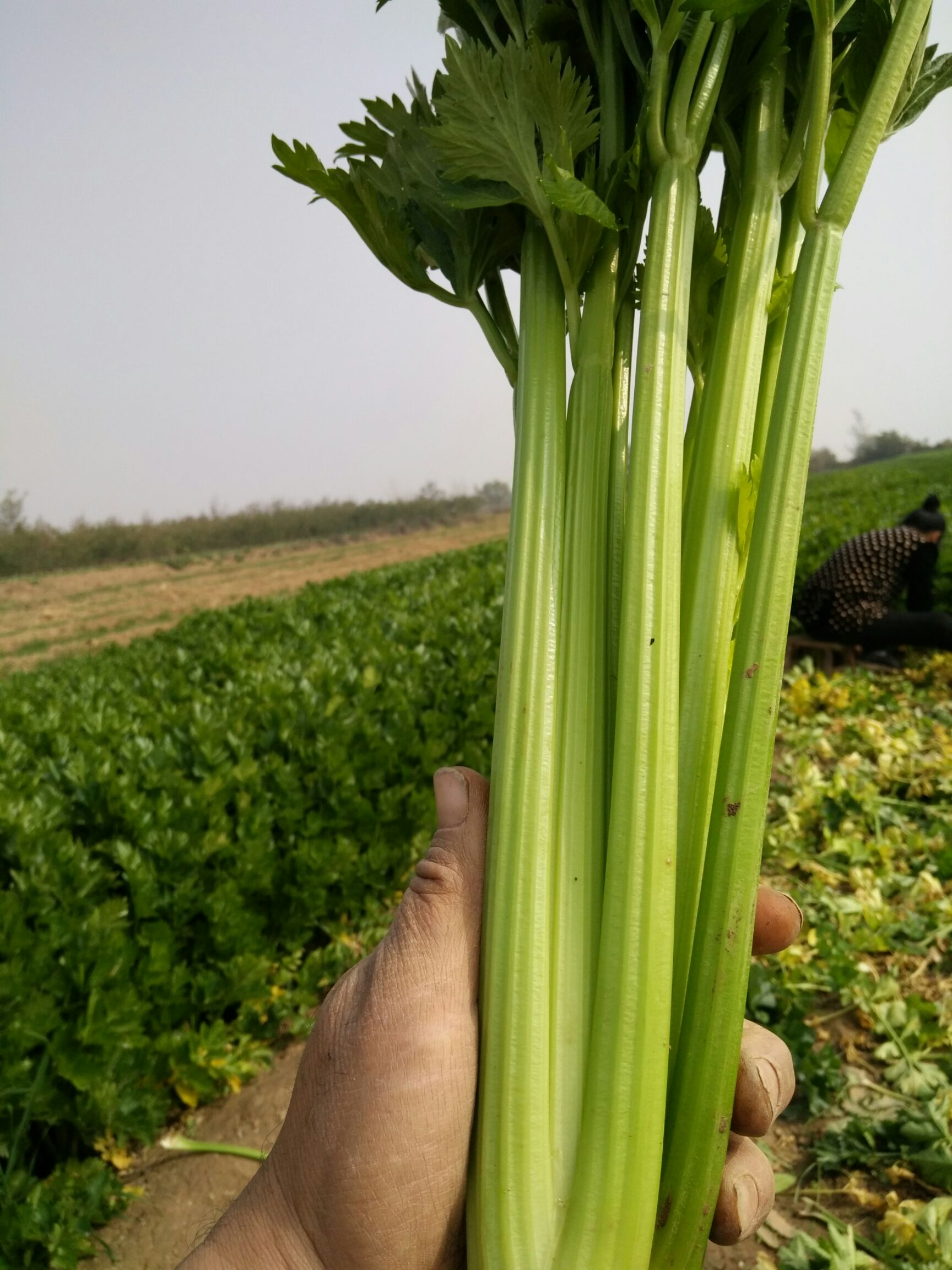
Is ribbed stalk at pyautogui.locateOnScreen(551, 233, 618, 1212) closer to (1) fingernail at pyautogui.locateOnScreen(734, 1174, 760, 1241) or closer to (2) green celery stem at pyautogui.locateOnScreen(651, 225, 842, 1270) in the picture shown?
(2) green celery stem at pyautogui.locateOnScreen(651, 225, 842, 1270)

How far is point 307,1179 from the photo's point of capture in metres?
1.62

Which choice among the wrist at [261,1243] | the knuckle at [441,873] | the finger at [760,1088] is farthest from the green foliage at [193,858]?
the finger at [760,1088]

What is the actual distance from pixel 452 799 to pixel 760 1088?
37.2 inches

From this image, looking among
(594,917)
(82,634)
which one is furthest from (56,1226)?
(82,634)

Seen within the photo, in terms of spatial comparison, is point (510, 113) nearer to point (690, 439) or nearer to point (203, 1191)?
point (690, 439)

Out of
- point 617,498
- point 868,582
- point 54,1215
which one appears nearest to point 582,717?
point 617,498

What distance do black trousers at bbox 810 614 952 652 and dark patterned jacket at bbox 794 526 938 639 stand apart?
8 cm

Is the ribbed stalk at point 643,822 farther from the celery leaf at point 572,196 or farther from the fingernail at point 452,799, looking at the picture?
the fingernail at point 452,799

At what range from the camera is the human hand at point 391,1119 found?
5.12ft

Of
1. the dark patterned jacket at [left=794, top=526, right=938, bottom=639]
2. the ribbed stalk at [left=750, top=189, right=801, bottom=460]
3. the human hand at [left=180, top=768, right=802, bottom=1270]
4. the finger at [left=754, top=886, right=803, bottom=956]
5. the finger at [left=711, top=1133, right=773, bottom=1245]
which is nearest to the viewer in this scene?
the human hand at [left=180, top=768, right=802, bottom=1270]

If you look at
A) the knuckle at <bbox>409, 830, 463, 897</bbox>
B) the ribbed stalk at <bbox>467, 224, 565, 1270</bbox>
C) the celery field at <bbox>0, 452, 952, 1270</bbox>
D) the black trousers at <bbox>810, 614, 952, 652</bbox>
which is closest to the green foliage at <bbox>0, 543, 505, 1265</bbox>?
the celery field at <bbox>0, 452, 952, 1270</bbox>

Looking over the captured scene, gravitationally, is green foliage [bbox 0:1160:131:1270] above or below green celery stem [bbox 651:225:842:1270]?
below

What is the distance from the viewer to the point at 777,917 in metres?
2.00

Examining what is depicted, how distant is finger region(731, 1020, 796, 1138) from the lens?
181 centimetres
